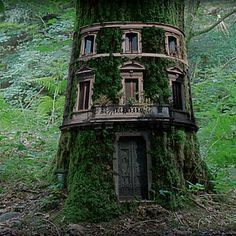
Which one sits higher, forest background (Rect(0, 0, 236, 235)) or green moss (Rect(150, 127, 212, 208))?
forest background (Rect(0, 0, 236, 235))

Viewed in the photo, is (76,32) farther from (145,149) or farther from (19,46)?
(19,46)

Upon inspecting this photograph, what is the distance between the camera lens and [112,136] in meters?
8.99

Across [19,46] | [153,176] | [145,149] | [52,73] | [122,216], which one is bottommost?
[122,216]

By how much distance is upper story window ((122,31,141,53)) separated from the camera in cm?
968

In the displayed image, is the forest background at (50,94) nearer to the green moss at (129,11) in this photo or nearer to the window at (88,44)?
the green moss at (129,11)

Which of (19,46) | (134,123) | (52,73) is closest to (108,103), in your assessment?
(134,123)

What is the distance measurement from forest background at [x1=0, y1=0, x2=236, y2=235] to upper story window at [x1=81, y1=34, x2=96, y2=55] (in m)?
1.16

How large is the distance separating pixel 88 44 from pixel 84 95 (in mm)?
1440

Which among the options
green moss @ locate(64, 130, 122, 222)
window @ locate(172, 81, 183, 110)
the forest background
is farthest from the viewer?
the forest background

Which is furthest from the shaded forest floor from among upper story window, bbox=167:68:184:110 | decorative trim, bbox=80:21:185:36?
decorative trim, bbox=80:21:185:36

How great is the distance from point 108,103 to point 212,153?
166 inches

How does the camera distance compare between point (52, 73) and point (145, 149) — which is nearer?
point (145, 149)

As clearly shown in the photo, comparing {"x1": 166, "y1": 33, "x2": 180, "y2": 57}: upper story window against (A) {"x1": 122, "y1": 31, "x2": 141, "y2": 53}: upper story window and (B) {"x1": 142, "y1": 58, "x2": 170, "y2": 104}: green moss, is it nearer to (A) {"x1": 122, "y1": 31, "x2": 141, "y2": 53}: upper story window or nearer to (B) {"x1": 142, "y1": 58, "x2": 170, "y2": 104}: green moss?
(B) {"x1": 142, "y1": 58, "x2": 170, "y2": 104}: green moss

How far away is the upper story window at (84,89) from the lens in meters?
9.56
